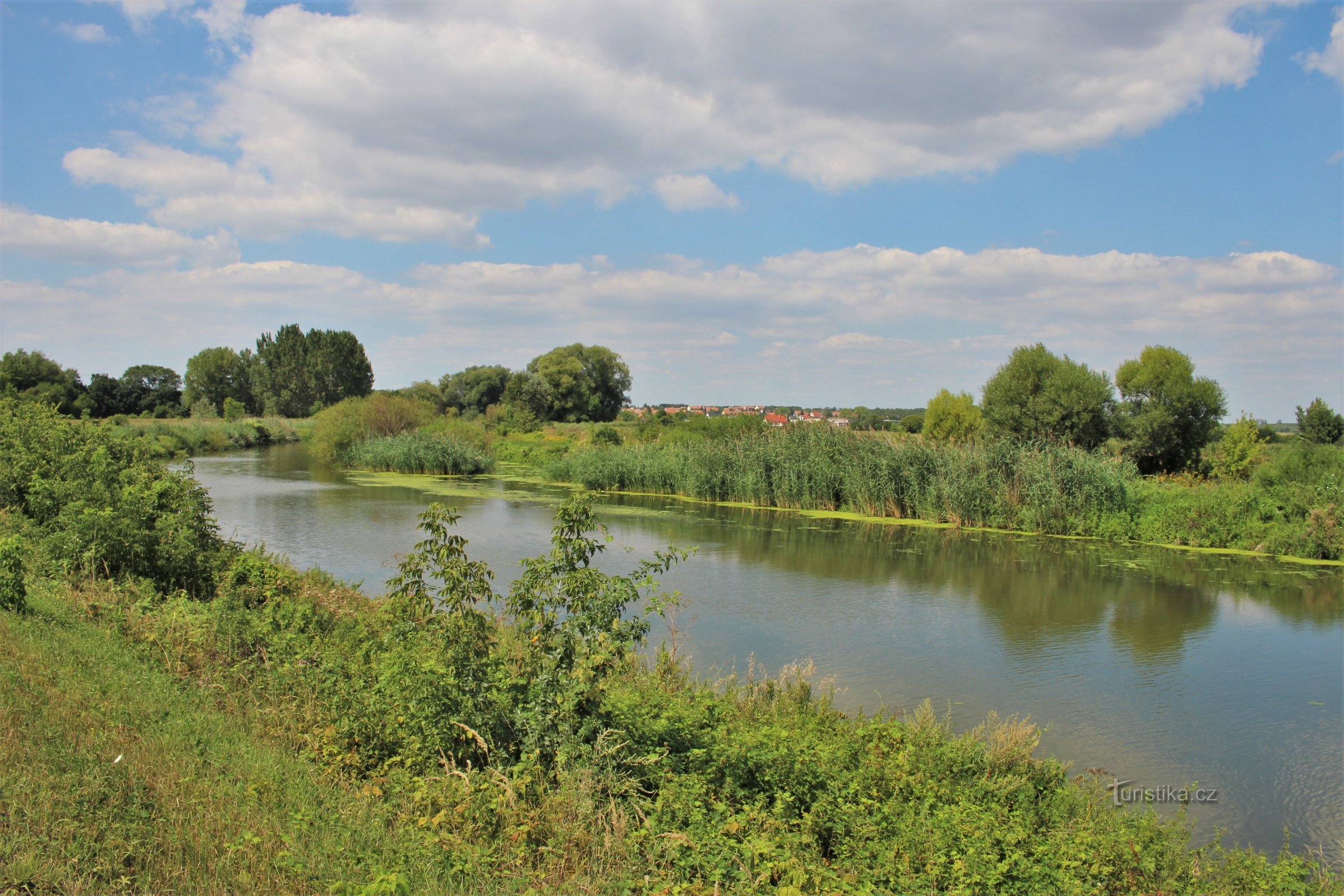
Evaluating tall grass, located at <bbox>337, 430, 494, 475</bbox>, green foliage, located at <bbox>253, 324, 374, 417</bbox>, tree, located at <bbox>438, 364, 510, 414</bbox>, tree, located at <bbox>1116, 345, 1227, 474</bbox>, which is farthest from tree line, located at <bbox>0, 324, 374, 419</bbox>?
tree, located at <bbox>1116, 345, 1227, 474</bbox>

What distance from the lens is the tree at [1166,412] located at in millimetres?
26688

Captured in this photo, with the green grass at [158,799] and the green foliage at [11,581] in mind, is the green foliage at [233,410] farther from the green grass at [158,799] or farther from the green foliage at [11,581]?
the green grass at [158,799]

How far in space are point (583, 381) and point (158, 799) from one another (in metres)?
55.5

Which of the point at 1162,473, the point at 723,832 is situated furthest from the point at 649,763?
the point at 1162,473

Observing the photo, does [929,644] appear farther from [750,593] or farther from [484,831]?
[484,831]

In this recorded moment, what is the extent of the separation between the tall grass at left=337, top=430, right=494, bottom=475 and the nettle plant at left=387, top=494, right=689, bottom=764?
29852 millimetres

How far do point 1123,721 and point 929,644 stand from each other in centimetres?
274

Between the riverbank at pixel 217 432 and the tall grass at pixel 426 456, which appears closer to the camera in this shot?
the tall grass at pixel 426 456

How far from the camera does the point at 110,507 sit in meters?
9.71

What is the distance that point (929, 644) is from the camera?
10375 millimetres

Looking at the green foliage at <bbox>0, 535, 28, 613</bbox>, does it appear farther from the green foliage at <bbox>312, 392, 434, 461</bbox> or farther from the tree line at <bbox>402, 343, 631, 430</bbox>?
the tree line at <bbox>402, 343, 631, 430</bbox>

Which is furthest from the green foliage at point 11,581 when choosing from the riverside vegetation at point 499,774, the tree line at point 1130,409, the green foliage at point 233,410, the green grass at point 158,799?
the green foliage at point 233,410

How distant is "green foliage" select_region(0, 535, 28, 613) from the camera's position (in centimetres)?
702

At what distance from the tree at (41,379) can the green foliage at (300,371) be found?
1655cm
